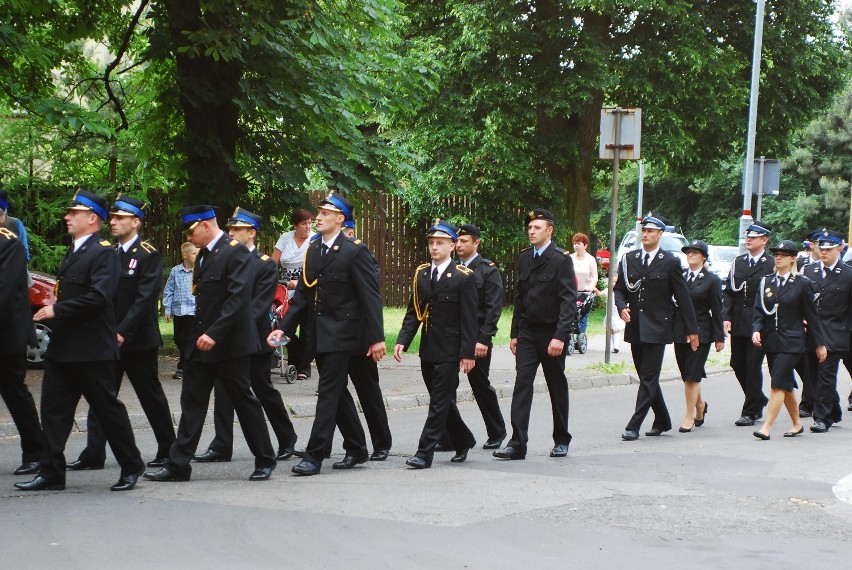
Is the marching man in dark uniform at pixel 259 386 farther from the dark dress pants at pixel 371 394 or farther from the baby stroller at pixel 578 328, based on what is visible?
the baby stroller at pixel 578 328

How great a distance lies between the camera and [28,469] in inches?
343

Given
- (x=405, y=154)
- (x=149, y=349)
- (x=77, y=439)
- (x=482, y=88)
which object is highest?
(x=482, y=88)

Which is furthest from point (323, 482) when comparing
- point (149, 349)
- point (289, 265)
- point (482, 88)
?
point (482, 88)

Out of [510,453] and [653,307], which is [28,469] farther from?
[653,307]

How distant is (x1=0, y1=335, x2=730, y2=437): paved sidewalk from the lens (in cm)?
1210

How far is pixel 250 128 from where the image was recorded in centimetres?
1530

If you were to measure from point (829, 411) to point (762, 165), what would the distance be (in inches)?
401

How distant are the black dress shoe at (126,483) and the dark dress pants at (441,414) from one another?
84.2 inches

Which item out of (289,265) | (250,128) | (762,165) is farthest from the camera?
(762,165)

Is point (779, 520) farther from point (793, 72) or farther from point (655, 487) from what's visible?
point (793, 72)

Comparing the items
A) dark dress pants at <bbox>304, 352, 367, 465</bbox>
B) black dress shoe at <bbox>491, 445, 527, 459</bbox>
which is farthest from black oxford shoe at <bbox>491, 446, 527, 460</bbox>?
dark dress pants at <bbox>304, 352, 367, 465</bbox>

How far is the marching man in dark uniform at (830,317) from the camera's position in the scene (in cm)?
1251

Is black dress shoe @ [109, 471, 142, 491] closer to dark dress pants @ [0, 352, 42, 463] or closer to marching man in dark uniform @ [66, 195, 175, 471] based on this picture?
marching man in dark uniform @ [66, 195, 175, 471]

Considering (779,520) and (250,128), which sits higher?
(250,128)
